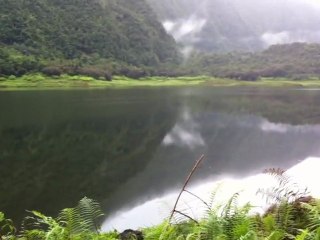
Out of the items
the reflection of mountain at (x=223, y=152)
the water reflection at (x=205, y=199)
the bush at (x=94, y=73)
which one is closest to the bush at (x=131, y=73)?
the bush at (x=94, y=73)

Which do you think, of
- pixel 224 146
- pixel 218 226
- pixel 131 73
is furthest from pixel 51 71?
pixel 218 226

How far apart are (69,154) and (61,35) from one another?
146 metres

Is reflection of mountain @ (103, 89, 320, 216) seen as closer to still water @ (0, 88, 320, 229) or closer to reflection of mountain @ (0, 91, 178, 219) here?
still water @ (0, 88, 320, 229)

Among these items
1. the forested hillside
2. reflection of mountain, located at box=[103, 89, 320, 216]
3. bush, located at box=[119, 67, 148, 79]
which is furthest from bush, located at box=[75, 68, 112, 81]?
reflection of mountain, located at box=[103, 89, 320, 216]

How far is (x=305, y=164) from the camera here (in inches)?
1088

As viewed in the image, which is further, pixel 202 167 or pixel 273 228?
pixel 202 167

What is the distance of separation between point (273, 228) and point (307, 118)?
46750mm

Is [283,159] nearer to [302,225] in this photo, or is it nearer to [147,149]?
[147,149]

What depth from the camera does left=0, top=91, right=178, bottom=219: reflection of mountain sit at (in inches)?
744

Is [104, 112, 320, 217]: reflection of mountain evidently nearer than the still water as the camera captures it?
No

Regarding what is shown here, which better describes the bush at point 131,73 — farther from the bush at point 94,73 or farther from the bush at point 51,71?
the bush at point 51,71

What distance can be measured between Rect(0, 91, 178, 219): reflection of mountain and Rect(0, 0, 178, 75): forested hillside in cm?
8196

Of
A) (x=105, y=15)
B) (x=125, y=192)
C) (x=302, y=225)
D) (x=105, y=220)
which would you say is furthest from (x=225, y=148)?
(x=105, y=15)

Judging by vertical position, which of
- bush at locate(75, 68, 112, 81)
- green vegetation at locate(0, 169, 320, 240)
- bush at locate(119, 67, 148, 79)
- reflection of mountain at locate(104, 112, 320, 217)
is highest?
bush at locate(119, 67, 148, 79)
